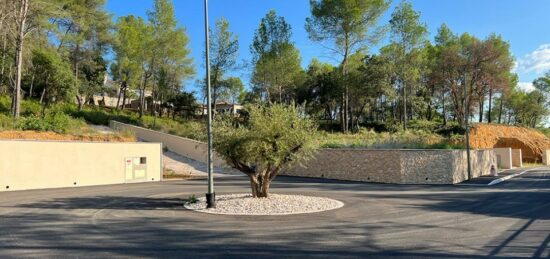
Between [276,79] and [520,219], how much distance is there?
35.1 metres

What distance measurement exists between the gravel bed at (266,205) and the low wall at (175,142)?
18531mm

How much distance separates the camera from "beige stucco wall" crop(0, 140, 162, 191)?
21.6 metres

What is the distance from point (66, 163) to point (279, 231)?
18.1m

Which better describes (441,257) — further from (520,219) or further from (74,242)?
(74,242)

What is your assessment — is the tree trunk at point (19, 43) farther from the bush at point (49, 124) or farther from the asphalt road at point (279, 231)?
the asphalt road at point (279, 231)

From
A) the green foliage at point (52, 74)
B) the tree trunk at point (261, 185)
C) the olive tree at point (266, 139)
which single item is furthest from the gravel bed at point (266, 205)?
→ the green foliage at point (52, 74)

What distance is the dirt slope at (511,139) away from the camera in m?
48.9

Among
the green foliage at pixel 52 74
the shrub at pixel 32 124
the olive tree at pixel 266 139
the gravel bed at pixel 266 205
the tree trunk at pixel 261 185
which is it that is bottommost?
the gravel bed at pixel 266 205

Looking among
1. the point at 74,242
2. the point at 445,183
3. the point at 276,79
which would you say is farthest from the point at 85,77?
the point at 74,242

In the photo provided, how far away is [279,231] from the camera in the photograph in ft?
33.2

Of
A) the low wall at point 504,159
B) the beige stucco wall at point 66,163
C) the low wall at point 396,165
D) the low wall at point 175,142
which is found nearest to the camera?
the beige stucco wall at point 66,163

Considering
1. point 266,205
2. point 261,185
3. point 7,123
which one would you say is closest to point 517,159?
point 261,185

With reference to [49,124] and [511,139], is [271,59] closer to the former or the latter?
[49,124]

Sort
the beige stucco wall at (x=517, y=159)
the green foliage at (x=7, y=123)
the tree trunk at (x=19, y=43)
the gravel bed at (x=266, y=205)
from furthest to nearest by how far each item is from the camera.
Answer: the beige stucco wall at (x=517, y=159) < the tree trunk at (x=19, y=43) < the green foliage at (x=7, y=123) < the gravel bed at (x=266, y=205)
